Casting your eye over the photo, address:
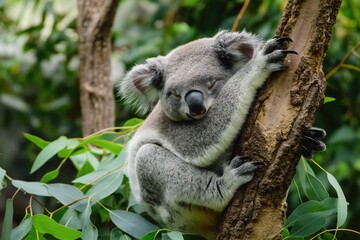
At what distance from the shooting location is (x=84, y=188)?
3.30m

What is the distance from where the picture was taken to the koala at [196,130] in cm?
255

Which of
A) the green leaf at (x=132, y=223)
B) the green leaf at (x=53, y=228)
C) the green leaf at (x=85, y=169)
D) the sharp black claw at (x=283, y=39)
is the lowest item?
the green leaf at (x=53, y=228)

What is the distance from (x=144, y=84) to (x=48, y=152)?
2.33ft

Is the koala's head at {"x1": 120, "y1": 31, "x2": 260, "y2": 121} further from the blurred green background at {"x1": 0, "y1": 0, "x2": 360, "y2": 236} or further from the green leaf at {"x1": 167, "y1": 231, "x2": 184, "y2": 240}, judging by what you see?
the blurred green background at {"x1": 0, "y1": 0, "x2": 360, "y2": 236}

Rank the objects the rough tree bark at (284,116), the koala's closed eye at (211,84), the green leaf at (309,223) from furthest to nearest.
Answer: the koala's closed eye at (211,84) → the green leaf at (309,223) → the rough tree bark at (284,116)

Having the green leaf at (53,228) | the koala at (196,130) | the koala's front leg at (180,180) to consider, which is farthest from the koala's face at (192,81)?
the green leaf at (53,228)

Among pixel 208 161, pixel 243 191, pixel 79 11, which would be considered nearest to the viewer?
pixel 243 191

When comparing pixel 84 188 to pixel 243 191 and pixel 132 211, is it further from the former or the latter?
pixel 243 191

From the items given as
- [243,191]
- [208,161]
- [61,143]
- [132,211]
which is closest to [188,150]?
[208,161]

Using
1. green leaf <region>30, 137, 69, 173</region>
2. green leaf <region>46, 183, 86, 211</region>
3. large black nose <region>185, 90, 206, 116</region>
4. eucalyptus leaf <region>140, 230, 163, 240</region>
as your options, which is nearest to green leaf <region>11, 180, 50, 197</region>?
green leaf <region>46, 183, 86, 211</region>

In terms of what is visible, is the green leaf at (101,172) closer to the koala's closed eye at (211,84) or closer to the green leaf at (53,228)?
the green leaf at (53,228)

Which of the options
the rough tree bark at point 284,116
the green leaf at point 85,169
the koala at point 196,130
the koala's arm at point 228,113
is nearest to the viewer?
the rough tree bark at point 284,116

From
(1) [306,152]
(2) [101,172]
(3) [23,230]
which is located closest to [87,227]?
(3) [23,230]

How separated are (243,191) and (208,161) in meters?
0.35
